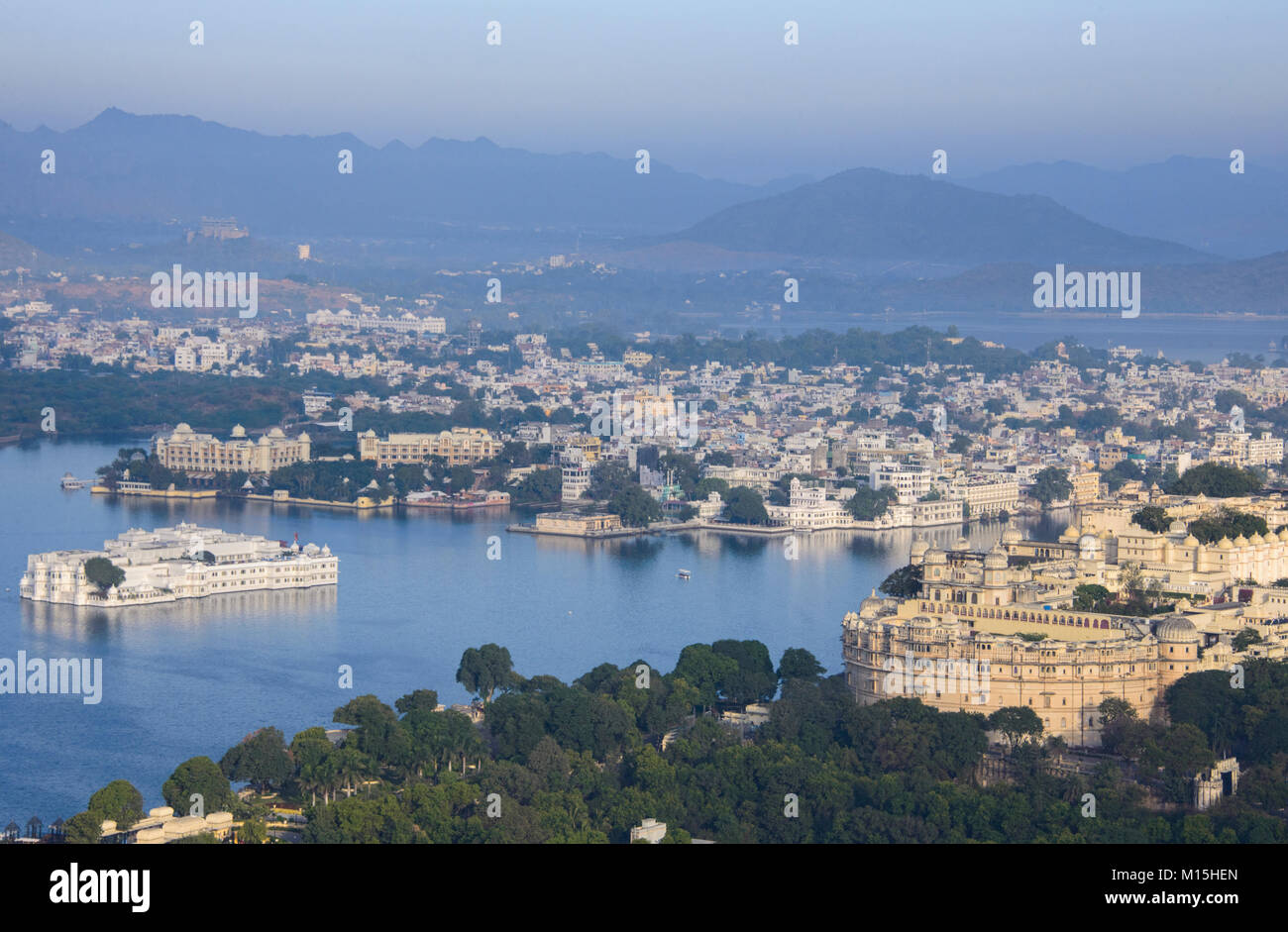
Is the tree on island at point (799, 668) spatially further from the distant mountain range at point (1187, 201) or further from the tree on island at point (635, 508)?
the distant mountain range at point (1187, 201)

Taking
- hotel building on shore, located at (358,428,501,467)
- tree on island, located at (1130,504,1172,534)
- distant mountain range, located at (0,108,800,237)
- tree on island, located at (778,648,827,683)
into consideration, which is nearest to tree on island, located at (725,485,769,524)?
hotel building on shore, located at (358,428,501,467)

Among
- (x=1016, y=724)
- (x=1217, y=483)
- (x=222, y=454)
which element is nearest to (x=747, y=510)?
(x=222, y=454)

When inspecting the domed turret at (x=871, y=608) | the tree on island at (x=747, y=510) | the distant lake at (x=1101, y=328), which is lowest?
the domed turret at (x=871, y=608)

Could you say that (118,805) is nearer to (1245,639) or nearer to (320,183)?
(1245,639)

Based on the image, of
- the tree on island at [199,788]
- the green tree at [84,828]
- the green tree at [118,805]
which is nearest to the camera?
the green tree at [84,828]

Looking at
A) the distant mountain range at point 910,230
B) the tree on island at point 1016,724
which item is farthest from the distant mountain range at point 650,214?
the tree on island at point 1016,724
